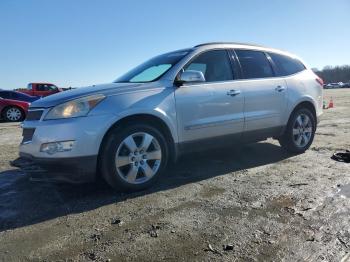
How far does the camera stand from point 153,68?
5.63 m

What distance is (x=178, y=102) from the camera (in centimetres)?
505

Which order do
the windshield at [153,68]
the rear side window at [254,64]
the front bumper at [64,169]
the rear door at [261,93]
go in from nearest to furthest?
1. the front bumper at [64,169]
2. the windshield at [153,68]
3. the rear door at [261,93]
4. the rear side window at [254,64]

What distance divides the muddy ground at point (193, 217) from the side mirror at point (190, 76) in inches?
50.4

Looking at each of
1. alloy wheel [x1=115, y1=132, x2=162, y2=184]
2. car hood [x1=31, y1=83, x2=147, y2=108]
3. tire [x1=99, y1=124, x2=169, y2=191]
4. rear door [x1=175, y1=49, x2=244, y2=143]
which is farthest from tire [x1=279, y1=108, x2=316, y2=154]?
car hood [x1=31, y1=83, x2=147, y2=108]

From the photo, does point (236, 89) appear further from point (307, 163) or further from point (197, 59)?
point (307, 163)

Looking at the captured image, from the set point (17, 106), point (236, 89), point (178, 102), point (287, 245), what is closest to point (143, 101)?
point (178, 102)

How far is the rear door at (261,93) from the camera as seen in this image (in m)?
5.86

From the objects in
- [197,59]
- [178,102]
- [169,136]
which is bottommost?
[169,136]

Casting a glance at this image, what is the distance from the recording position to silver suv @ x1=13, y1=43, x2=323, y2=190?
4.37m

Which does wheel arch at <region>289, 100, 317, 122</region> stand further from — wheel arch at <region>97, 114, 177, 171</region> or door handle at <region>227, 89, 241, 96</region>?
wheel arch at <region>97, 114, 177, 171</region>

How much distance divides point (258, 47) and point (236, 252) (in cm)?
404

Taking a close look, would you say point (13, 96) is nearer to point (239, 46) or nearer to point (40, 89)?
point (40, 89)

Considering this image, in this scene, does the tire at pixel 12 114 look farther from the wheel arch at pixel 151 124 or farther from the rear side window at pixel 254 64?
the wheel arch at pixel 151 124

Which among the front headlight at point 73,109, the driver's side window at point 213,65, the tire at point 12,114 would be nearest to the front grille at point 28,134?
the front headlight at point 73,109
